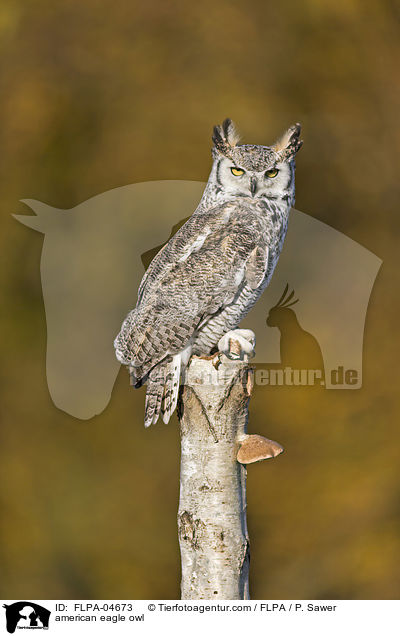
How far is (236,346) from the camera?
5.61ft

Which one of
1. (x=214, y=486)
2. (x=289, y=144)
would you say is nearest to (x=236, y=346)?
(x=214, y=486)

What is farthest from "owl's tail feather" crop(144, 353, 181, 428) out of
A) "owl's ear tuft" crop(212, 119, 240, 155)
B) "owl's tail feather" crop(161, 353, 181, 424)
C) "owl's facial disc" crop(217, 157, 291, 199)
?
"owl's ear tuft" crop(212, 119, 240, 155)

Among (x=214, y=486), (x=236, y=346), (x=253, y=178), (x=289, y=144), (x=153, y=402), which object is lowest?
(x=214, y=486)

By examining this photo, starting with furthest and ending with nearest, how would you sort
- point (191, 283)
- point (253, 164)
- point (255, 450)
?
1. point (253, 164)
2. point (191, 283)
3. point (255, 450)

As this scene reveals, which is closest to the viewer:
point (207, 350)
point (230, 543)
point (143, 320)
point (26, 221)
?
point (230, 543)

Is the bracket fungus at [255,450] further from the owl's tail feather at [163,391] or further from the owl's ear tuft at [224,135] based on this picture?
the owl's ear tuft at [224,135]

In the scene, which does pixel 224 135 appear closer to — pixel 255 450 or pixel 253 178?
pixel 253 178

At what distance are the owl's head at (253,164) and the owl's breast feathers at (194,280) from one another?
0.08m

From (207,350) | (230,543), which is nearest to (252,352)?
(207,350)

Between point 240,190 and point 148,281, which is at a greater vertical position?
point 240,190

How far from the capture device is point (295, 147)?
1.90 metres

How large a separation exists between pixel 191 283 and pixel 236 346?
0.20 m
